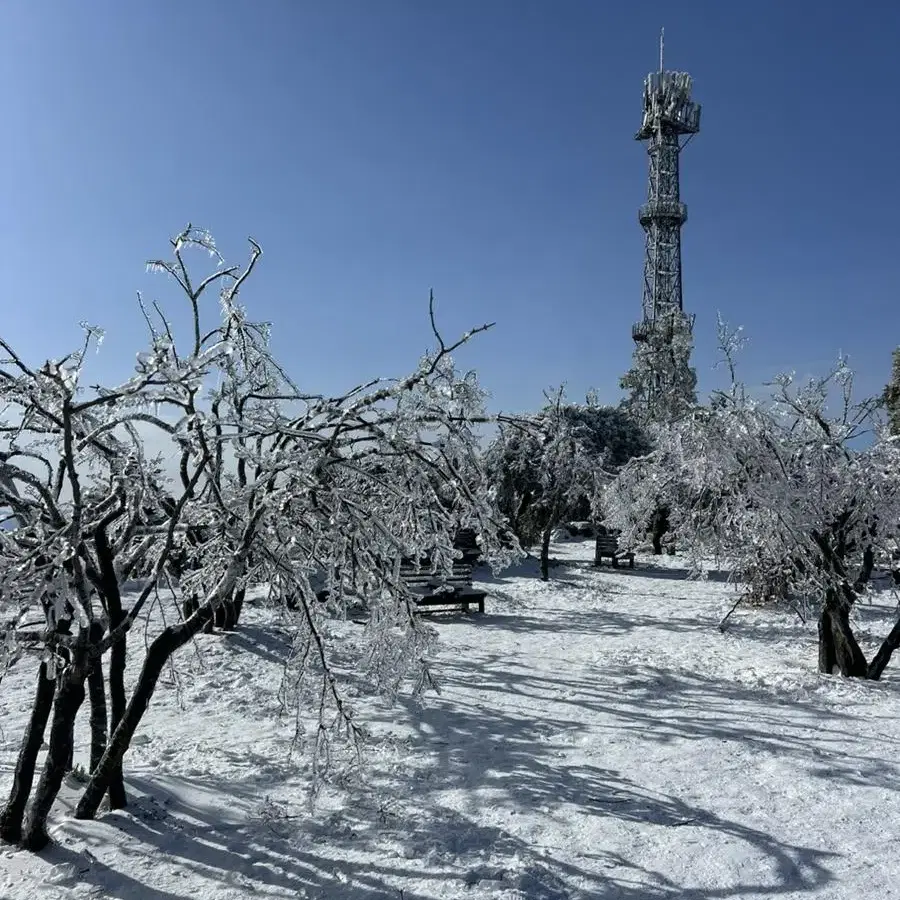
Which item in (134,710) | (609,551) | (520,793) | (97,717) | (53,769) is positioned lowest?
(520,793)

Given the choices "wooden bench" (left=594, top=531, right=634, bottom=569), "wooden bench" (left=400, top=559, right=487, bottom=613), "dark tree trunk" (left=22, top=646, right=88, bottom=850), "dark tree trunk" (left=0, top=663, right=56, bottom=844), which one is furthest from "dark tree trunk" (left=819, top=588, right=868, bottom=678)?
"wooden bench" (left=594, top=531, right=634, bottom=569)

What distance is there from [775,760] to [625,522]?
9.33m

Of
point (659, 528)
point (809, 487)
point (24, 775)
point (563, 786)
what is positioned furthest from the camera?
point (659, 528)

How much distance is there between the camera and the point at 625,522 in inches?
584

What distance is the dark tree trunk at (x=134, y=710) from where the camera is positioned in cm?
415

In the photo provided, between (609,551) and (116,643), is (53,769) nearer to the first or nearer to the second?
(116,643)

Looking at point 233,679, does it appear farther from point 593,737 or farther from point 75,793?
point 593,737

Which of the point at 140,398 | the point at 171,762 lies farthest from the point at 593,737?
the point at 140,398

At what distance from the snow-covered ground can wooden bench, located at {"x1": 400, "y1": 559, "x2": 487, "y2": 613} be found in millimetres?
2888

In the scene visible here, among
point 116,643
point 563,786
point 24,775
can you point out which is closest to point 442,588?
point 563,786

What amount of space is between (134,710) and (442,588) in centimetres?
785

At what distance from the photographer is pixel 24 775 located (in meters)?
4.16

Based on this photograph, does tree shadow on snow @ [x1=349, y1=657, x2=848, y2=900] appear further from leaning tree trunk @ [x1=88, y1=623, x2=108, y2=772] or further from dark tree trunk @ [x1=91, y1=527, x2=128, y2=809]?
leaning tree trunk @ [x1=88, y1=623, x2=108, y2=772]

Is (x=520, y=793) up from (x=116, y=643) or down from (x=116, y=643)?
down
